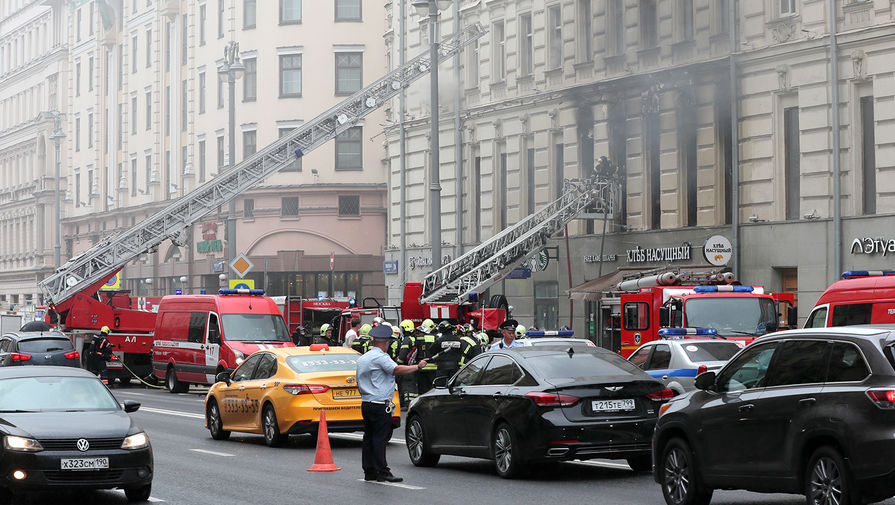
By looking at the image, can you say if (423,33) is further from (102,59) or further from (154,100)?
(102,59)

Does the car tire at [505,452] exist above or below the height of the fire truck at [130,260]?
below

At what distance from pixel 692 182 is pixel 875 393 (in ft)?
88.7

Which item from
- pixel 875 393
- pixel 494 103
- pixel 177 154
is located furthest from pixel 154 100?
pixel 875 393

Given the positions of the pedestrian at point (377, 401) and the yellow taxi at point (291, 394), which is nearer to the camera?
the pedestrian at point (377, 401)

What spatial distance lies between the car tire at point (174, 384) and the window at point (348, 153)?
94.0ft

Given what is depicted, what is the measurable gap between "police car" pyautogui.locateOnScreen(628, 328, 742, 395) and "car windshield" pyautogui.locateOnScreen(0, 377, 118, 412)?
7176 mm

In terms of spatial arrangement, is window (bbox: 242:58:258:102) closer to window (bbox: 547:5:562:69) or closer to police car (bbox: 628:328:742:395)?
window (bbox: 547:5:562:69)

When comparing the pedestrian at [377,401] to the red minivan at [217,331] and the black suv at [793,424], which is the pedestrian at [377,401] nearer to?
the black suv at [793,424]

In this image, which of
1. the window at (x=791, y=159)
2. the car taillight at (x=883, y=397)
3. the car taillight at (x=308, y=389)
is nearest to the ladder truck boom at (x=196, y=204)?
the window at (x=791, y=159)

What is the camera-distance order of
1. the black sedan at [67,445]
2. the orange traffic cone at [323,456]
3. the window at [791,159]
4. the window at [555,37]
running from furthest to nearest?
1. the window at [555,37]
2. the window at [791,159]
3. the orange traffic cone at [323,456]
4. the black sedan at [67,445]

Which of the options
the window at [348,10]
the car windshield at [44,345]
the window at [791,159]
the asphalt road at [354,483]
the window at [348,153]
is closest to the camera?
the asphalt road at [354,483]

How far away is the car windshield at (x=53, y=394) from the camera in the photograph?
14.2 metres

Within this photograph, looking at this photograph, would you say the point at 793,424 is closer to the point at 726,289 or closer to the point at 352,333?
the point at 726,289

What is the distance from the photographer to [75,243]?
83.3m
